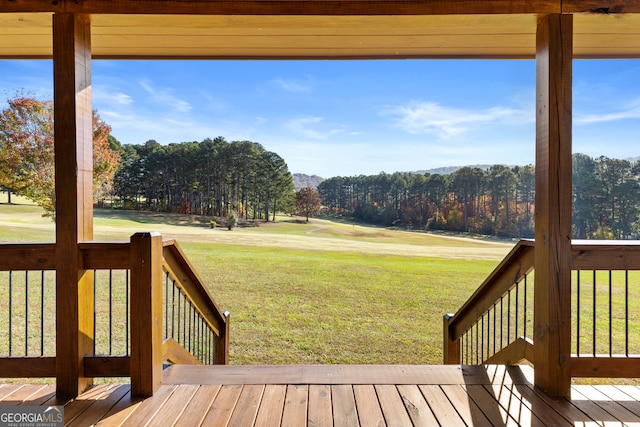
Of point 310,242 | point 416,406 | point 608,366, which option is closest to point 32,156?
point 310,242

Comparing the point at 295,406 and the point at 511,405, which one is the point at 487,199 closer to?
the point at 511,405

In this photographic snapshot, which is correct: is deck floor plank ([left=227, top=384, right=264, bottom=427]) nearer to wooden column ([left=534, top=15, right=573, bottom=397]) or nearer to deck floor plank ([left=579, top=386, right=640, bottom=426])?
wooden column ([left=534, top=15, right=573, bottom=397])

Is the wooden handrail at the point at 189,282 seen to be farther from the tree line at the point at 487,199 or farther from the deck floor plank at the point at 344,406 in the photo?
the tree line at the point at 487,199

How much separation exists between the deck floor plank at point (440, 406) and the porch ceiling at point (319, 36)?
76.0 inches

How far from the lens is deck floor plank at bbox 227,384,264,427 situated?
1428 mm

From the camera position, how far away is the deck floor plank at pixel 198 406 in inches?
56.4

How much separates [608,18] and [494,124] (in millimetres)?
12435

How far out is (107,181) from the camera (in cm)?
891

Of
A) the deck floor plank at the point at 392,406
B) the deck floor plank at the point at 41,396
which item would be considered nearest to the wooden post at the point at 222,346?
the deck floor plank at the point at 41,396

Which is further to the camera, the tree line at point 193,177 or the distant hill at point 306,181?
the distant hill at point 306,181

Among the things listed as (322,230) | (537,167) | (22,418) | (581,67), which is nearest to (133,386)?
(22,418)

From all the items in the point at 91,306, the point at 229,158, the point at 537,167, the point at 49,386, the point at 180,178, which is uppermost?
the point at 229,158

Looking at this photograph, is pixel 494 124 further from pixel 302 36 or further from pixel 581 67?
pixel 302 36

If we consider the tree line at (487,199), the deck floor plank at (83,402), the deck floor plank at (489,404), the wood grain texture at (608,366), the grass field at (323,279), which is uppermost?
the tree line at (487,199)
